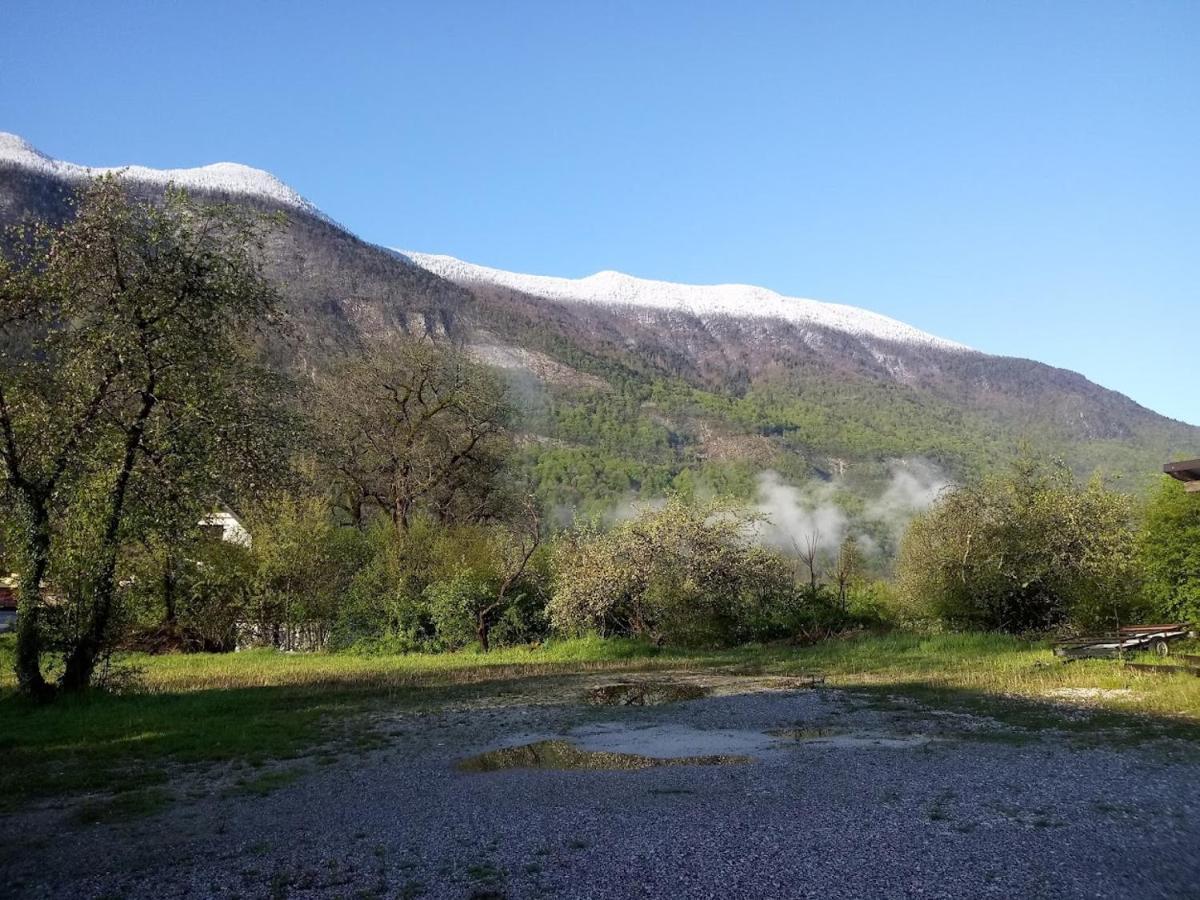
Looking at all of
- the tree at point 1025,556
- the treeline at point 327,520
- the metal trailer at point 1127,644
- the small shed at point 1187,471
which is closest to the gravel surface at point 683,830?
the small shed at point 1187,471

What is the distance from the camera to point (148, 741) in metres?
13.0

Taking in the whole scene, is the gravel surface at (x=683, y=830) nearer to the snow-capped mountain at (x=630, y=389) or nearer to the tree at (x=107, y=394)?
the tree at (x=107, y=394)

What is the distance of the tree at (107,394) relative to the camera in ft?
53.8

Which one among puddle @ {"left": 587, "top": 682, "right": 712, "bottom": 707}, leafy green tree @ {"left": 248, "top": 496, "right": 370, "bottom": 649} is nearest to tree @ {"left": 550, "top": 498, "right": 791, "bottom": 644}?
leafy green tree @ {"left": 248, "top": 496, "right": 370, "bottom": 649}

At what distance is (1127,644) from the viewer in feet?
68.4

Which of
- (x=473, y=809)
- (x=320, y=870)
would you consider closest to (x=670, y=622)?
(x=473, y=809)

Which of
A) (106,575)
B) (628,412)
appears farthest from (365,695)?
(628,412)

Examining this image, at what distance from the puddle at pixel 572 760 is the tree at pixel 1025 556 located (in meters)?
24.1

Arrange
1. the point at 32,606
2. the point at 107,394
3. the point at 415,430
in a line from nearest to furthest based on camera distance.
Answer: the point at 32,606 < the point at 107,394 < the point at 415,430

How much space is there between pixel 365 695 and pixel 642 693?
6206 millimetres

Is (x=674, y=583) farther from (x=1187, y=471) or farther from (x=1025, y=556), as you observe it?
(x=1187, y=471)

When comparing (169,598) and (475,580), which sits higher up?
(475,580)

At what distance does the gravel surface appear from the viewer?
21.5ft

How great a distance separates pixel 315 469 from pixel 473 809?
34.8 meters
